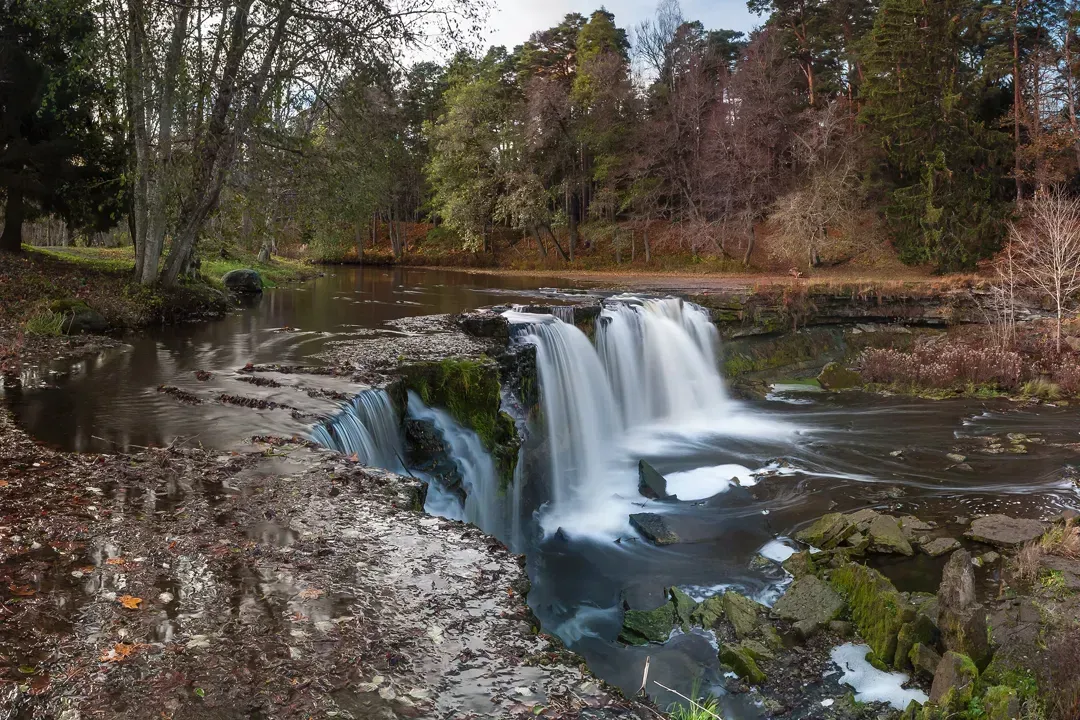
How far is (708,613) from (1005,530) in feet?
15.6

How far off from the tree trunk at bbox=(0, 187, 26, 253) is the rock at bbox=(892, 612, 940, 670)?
2397 cm

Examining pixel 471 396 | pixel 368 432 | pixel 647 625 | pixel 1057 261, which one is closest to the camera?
pixel 647 625

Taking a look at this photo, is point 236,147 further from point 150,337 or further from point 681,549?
point 681,549

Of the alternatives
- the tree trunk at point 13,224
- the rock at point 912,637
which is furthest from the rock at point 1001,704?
the tree trunk at point 13,224

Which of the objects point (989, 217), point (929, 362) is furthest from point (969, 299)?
point (989, 217)

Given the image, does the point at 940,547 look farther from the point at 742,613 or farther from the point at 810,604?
the point at 742,613

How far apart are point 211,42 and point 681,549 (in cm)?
1455

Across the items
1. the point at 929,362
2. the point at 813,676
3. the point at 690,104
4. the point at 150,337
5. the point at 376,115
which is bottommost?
the point at 813,676

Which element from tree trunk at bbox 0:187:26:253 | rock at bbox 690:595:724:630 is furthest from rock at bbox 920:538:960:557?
tree trunk at bbox 0:187:26:253

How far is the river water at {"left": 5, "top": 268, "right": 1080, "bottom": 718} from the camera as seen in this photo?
8586 mm

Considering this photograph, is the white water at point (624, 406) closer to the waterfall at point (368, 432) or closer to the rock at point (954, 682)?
the waterfall at point (368, 432)

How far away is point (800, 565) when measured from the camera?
30.4ft

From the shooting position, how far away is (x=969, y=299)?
72.1ft

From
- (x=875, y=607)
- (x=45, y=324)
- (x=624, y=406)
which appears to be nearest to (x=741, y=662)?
(x=875, y=607)
